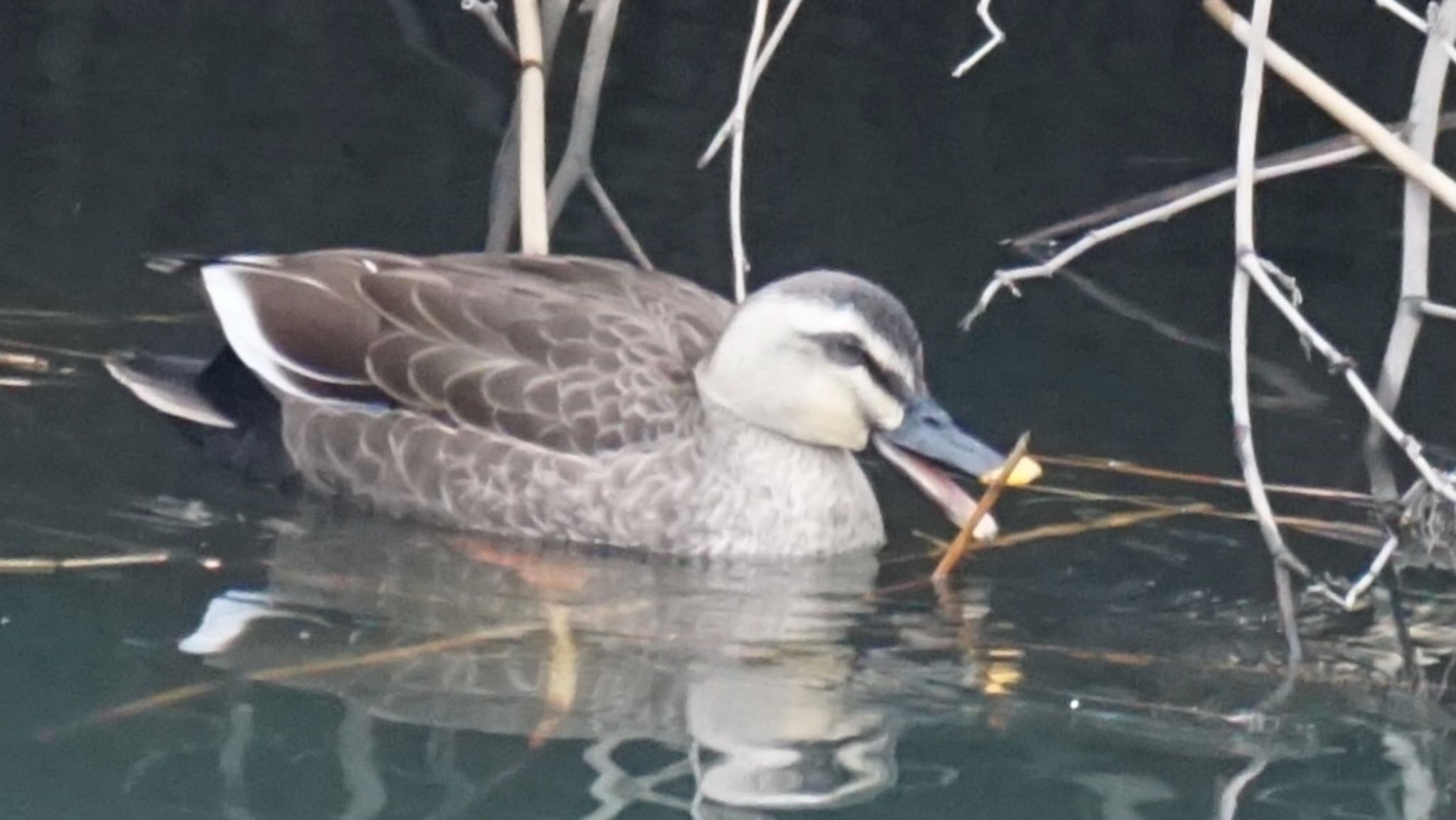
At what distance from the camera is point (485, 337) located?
22.8 feet

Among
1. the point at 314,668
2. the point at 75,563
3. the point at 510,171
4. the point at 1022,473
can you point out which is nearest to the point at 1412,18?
the point at 1022,473

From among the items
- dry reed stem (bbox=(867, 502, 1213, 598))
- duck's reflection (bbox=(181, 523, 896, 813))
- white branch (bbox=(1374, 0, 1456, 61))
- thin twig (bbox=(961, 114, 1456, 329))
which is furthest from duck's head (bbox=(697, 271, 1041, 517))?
white branch (bbox=(1374, 0, 1456, 61))

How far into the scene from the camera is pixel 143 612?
5824 millimetres

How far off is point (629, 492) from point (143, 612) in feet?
4.48

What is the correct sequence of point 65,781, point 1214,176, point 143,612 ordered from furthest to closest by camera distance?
1. point 1214,176
2. point 143,612
3. point 65,781

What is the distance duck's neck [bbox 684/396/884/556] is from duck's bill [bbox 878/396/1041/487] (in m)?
0.20

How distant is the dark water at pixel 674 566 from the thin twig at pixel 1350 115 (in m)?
0.98

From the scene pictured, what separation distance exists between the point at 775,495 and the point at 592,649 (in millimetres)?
1132

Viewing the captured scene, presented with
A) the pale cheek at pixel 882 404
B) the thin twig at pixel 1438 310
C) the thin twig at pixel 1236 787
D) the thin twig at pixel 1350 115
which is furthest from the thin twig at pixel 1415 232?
the thin twig at pixel 1236 787

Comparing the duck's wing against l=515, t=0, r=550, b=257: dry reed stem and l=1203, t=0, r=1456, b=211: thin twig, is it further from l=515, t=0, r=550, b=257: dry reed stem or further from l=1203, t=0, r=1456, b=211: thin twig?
l=1203, t=0, r=1456, b=211: thin twig

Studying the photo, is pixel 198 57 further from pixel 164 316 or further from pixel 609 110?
pixel 164 316

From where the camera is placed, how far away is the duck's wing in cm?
686

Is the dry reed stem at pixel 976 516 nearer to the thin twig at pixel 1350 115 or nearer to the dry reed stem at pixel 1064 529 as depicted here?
the dry reed stem at pixel 1064 529

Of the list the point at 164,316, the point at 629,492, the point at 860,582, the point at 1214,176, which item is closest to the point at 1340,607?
the point at 860,582
